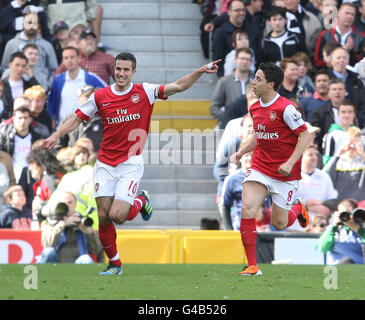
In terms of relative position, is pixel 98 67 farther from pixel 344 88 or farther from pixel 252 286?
pixel 252 286

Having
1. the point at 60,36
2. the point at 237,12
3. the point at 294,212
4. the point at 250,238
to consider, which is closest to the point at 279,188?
the point at 294,212

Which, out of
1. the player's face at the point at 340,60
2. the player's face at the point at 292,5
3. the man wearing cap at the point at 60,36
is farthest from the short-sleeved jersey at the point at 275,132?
the man wearing cap at the point at 60,36

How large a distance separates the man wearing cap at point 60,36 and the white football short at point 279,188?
748 cm

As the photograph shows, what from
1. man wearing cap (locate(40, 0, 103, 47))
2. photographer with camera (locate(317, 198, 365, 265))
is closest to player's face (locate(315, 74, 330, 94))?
photographer with camera (locate(317, 198, 365, 265))

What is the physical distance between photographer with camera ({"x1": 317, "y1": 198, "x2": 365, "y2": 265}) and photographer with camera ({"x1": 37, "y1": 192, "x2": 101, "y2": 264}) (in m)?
3.09

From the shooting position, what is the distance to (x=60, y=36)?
1809 centimetres

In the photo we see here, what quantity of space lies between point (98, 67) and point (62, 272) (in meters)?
6.48

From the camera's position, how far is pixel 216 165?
16.0 meters

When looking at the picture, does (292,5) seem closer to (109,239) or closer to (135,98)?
(135,98)

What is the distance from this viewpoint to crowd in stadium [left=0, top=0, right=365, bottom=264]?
584 inches

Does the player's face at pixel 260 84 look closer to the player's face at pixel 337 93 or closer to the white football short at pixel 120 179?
the white football short at pixel 120 179

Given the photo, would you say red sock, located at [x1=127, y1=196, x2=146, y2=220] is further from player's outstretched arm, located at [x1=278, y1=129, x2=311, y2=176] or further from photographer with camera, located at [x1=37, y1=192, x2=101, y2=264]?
photographer with camera, located at [x1=37, y1=192, x2=101, y2=264]

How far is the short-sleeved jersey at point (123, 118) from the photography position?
36.5 feet
